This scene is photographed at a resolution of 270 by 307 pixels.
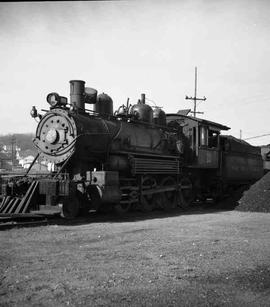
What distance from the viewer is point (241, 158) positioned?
18781 mm

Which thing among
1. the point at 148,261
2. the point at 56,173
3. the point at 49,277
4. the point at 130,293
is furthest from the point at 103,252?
the point at 56,173

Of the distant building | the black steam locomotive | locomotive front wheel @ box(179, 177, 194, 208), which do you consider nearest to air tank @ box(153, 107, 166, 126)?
the black steam locomotive

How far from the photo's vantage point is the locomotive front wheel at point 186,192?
15.1 meters

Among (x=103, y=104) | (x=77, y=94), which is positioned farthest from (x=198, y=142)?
(x=77, y=94)

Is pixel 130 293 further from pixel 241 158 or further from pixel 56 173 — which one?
pixel 241 158

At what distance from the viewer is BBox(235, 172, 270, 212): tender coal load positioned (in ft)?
44.4

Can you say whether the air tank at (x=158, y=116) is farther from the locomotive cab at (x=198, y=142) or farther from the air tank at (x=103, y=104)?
the air tank at (x=103, y=104)

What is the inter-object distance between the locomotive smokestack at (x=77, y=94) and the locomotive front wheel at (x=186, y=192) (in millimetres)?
5431

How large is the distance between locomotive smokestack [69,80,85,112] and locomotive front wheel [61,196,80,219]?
9.11 feet

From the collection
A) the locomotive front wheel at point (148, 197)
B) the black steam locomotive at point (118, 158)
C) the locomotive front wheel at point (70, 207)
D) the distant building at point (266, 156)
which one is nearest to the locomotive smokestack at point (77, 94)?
the black steam locomotive at point (118, 158)

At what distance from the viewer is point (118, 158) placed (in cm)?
1194

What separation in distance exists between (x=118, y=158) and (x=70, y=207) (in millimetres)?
2271

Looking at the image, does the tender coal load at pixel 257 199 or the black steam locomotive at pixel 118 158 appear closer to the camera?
the black steam locomotive at pixel 118 158

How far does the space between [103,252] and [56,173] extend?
16.3 ft
